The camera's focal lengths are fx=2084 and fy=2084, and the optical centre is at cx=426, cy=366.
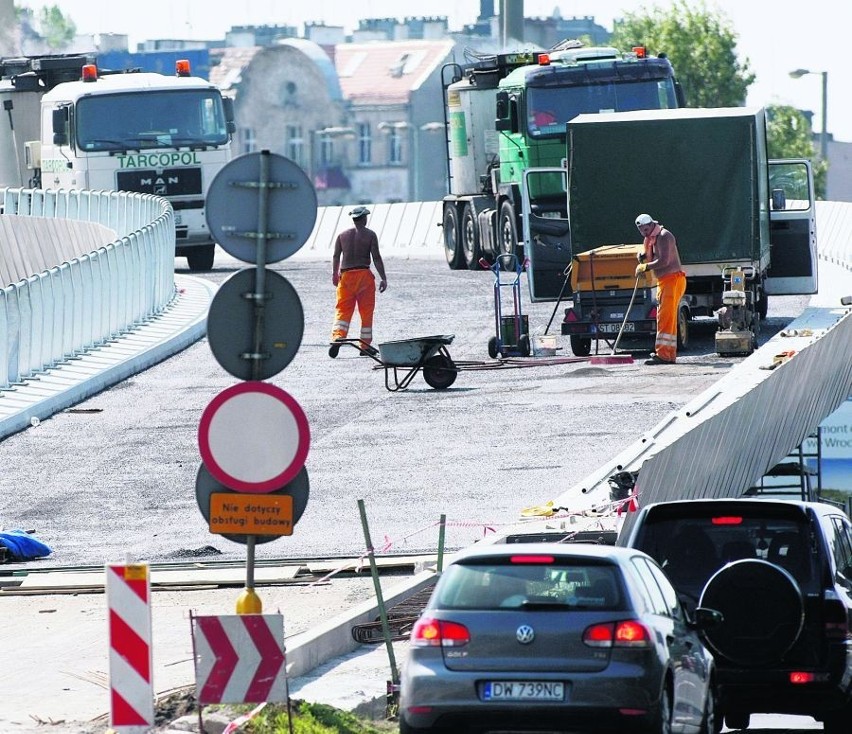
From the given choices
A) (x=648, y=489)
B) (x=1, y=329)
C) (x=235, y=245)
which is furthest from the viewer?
(x=1, y=329)

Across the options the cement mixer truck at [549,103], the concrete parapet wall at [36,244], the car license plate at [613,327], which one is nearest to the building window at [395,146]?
the concrete parapet wall at [36,244]

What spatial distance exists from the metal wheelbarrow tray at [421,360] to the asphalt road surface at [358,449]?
0.16 m

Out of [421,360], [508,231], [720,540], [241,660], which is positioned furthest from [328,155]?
[241,660]

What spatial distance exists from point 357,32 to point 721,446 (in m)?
154

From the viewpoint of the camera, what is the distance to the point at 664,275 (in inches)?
981

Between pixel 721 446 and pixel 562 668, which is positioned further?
pixel 721 446

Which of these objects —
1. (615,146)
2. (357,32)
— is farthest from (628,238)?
(357,32)

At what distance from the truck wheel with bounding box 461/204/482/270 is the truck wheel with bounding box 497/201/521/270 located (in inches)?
117

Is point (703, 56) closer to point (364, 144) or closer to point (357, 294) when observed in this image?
point (364, 144)

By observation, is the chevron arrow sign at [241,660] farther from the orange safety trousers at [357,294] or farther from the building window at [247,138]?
the building window at [247,138]

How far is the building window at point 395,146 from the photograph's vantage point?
452ft

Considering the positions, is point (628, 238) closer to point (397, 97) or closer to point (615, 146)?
point (615, 146)

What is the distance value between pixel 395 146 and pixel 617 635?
13044 cm

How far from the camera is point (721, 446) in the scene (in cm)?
2006
